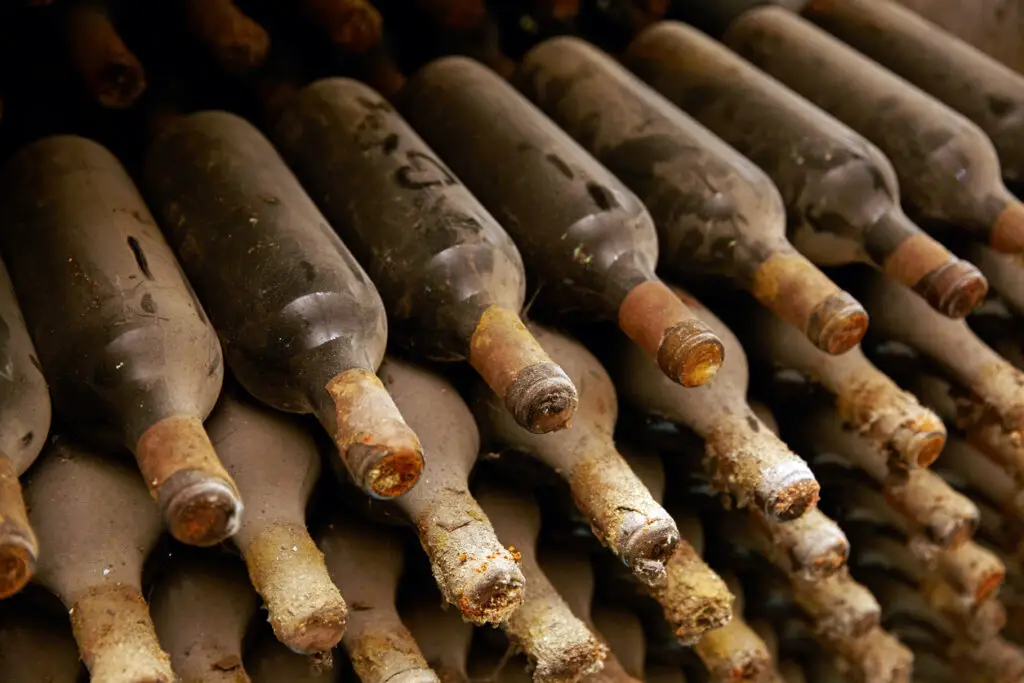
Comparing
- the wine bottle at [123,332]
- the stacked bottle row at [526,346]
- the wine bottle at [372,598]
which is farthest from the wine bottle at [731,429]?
the wine bottle at [123,332]

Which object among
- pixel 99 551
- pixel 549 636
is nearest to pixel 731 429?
pixel 549 636

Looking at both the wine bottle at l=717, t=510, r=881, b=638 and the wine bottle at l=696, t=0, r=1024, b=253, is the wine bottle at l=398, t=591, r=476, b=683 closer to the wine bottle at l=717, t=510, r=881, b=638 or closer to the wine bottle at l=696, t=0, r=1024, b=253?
the wine bottle at l=717, t=510, r=881, b=638

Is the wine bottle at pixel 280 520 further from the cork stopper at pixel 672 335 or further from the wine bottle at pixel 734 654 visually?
the wine bottle at pixel 734 654

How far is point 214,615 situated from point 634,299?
359 mm

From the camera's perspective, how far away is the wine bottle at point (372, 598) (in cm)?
65

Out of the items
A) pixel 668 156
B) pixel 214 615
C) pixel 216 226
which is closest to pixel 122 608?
pixel 214 615

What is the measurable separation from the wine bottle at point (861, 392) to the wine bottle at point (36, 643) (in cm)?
59

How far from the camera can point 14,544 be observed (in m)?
0.52

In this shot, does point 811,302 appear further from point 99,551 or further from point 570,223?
point 99,551

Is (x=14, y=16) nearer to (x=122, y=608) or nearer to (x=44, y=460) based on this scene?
(x=44, y=460)

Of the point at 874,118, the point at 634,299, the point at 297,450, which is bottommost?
the point at 297,450

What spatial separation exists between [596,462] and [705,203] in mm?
237

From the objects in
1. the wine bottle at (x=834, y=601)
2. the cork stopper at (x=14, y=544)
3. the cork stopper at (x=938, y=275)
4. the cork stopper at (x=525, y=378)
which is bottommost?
the wine bottle at (x=834, y=601)

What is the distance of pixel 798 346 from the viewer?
34.7 inches
